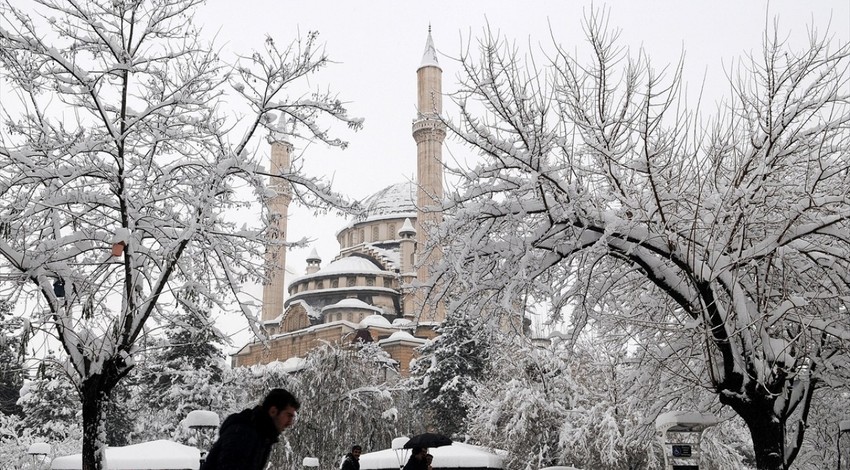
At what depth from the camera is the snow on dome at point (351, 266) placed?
61.4 meters

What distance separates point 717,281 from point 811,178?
5.52 feet

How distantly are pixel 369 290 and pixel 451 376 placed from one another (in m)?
27.7

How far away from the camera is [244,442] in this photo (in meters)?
4.13

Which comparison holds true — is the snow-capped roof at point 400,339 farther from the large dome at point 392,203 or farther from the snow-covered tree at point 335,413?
the snow-covered tree at point 335,413

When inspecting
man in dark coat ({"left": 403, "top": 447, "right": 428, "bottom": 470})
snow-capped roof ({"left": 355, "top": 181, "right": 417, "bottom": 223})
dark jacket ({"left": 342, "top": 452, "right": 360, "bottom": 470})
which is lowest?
dark jacket ({"left": 342, "top": 452, "right": 360, "bottom": 470})

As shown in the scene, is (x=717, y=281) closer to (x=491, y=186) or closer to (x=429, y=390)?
(x=491, y=186)

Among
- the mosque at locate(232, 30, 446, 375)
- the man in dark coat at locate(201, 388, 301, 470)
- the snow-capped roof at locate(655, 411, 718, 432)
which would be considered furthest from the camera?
the mosque at locate(232, 30, 446, 375)

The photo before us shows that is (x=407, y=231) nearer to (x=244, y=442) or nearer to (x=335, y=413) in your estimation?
(x=335, y=413)

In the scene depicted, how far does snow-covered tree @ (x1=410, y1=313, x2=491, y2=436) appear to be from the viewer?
32500 mm

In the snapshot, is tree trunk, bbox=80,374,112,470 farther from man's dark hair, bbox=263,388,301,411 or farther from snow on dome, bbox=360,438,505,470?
snow on dome, bbox=360,438,505,470

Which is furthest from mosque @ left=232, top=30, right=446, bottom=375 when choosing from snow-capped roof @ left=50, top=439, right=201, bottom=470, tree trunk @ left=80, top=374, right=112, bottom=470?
tree trunk @ left=80, top=374, right=112, bottom=470

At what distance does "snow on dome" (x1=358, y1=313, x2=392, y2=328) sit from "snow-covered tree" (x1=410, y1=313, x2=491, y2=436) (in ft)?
63.2

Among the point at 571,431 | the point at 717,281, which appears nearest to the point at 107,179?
the point at 717,281

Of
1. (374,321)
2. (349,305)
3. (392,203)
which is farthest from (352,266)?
(392,203)
